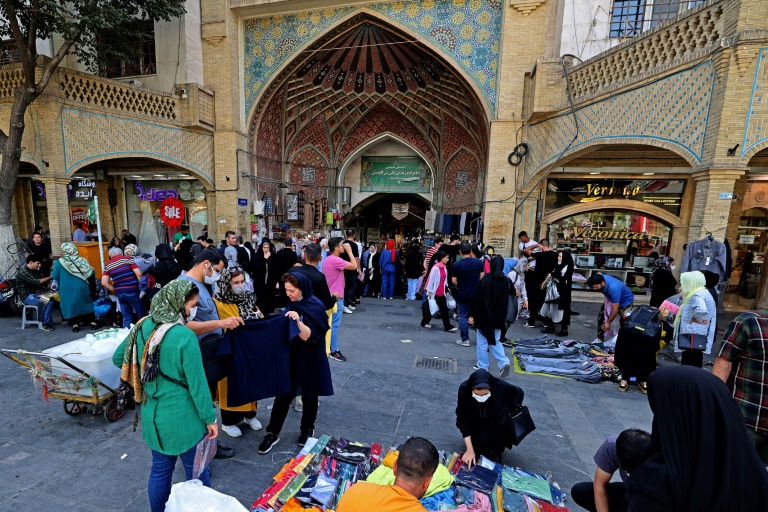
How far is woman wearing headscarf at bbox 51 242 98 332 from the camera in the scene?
5.70 meters

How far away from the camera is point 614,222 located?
10.3m

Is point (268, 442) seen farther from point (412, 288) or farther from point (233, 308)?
point (412, 288)

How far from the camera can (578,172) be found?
32.8 ft

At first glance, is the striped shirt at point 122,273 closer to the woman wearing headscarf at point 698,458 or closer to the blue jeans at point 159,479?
the blue jeans at point 159,479

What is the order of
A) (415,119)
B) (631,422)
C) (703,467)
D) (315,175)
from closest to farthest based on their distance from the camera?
(703,467), (631,422), (415,119), (315,175)

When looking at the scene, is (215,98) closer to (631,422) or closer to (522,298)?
(522,298)

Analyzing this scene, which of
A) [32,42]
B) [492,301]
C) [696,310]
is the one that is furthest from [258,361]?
[32,42]

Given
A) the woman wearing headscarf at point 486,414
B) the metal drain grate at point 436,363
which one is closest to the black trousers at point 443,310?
the metal drain grate at point 436,363

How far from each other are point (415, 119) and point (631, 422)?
13.1 m

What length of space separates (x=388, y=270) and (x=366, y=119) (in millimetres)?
8627

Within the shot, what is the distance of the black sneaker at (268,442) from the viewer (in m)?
3.03

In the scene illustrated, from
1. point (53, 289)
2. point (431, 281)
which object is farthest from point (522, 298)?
point (53, 289)

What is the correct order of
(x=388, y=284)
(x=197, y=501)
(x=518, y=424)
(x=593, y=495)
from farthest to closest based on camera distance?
(x=388, y=284) < (x=518, y=424) < (x=593, y=495) < (x=197, y=501)

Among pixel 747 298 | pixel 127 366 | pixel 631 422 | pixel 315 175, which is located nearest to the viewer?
pixel 127 366
